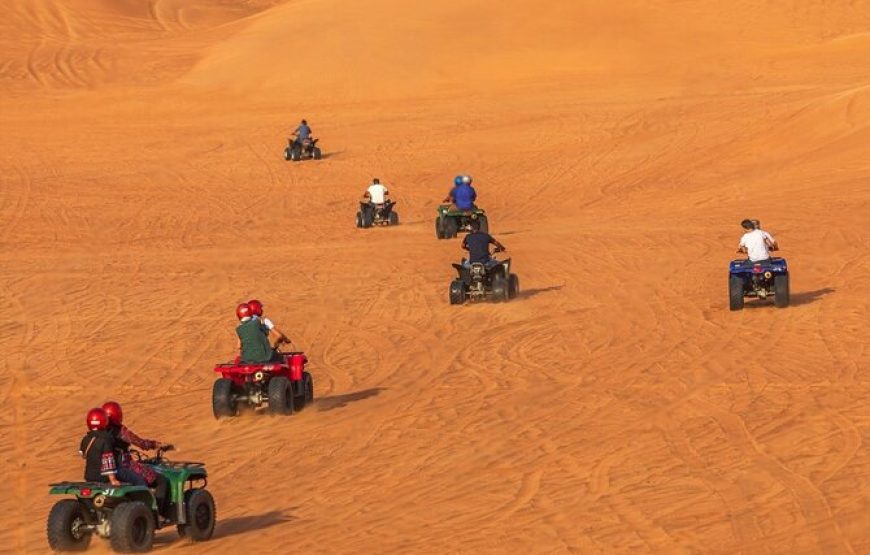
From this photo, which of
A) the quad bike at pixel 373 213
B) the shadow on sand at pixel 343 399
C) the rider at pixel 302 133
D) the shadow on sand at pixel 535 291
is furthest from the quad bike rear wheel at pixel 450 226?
the shadow on sand at pixel 343 399

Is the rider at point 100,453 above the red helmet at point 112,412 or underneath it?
underneath

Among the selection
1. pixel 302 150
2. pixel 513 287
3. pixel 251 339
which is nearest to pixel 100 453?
pixel 251 339

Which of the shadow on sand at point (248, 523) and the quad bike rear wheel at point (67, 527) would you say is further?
the shadow on sand at point (248, 523)

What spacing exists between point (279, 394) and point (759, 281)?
8.15 meters

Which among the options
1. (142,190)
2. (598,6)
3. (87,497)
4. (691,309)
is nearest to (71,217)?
(142,190)

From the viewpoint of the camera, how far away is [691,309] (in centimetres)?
2361

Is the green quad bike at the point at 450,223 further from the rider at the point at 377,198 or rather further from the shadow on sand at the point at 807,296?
the shadow on sand at the point at 807,296

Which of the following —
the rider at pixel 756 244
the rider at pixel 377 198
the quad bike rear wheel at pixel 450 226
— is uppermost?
the rider at pixel 377 198

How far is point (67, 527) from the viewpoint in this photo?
12.0 m

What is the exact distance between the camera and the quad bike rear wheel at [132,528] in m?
11.9

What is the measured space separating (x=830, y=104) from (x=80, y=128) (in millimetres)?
20591

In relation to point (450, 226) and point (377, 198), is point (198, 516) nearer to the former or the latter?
point (450, 226)

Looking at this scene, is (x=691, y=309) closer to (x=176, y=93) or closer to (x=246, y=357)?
(x=246, y=357)

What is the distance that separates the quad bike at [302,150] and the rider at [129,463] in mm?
30687
